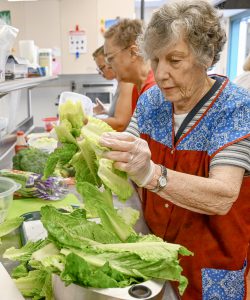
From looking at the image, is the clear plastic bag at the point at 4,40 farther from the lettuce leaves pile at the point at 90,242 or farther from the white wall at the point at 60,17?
the white wall at the point at 60,17

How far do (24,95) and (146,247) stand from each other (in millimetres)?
3767

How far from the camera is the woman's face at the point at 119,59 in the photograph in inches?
86.6

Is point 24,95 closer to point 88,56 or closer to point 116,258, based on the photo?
point 88,56

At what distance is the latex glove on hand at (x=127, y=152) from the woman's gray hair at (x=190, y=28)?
432mm

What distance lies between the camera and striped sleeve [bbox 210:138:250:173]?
1144 millimetres

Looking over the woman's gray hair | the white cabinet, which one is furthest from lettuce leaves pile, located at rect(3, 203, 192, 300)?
the white cabinet

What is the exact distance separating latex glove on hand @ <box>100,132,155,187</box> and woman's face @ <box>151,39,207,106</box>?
0.36m

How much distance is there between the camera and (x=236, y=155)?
115 cm

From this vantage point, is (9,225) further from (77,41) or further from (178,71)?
(77,41)

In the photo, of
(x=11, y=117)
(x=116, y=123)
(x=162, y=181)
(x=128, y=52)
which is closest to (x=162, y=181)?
(x=162, y=181)

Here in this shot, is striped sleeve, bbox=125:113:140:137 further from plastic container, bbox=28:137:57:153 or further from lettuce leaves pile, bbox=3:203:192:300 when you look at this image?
plastic container, bbox=28:137:57:153

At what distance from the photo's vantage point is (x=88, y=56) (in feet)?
14.7

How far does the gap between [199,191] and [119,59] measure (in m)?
1.34

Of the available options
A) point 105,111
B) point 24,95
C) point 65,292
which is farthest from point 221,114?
point 24,95
